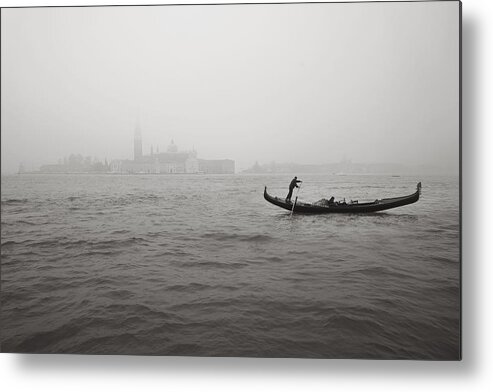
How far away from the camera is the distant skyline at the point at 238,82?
6.97 ft

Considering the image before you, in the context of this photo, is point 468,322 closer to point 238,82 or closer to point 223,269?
point 223,269

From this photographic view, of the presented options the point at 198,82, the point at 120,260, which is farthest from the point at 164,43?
the point at 120,260

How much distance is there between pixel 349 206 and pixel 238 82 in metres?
0.81

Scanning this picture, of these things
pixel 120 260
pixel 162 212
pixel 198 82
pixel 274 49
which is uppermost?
pixel 274 49

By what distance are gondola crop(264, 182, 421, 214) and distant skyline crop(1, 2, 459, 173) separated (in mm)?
189

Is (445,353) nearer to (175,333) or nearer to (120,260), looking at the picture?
(175,333)

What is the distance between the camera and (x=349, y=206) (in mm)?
2139

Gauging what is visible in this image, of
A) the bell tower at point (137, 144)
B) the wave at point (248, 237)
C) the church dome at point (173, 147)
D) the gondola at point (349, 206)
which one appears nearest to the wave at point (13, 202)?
the bell tower at point (137, 144)

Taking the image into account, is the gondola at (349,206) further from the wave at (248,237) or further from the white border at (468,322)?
the white border at (468,322)

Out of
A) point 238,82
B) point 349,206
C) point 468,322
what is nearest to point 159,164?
point 238,82

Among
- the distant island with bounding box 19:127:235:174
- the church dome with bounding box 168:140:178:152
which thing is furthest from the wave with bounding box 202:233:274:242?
the church dome with bounding box 168:140:178:152

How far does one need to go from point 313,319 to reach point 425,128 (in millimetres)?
1048

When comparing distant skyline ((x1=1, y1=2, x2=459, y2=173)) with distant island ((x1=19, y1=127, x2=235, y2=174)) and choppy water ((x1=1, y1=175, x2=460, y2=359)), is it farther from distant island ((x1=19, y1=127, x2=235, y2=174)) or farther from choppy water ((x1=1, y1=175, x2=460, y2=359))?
choppy water ((x1=1, y1=175, x2=460, y2=359))

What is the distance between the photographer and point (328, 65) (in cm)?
216
